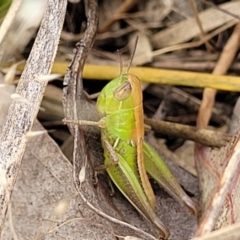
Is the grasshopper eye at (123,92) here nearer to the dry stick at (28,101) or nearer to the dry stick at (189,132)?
the dry stick at (189,132)

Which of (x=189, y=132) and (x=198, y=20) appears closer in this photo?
(x=189, y=132)


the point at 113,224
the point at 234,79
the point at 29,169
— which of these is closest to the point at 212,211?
the point at 113,224

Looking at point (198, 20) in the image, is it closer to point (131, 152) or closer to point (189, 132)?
point (189, 132)

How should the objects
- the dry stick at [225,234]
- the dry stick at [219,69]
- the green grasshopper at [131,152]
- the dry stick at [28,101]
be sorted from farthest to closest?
the dry stick at [219,69], the green grasshopper at [131,152], the dry stick at [28,101], the dry stick at [225,234]

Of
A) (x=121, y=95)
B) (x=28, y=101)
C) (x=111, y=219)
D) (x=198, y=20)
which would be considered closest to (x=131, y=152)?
(x=121, y=95)

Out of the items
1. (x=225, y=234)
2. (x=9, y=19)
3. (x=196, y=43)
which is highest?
(x=9, y=19)

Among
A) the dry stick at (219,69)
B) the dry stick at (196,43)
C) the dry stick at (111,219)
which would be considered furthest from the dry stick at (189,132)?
the dry stick at (111,219)

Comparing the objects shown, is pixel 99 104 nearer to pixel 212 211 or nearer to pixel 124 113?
pixel 124 113
